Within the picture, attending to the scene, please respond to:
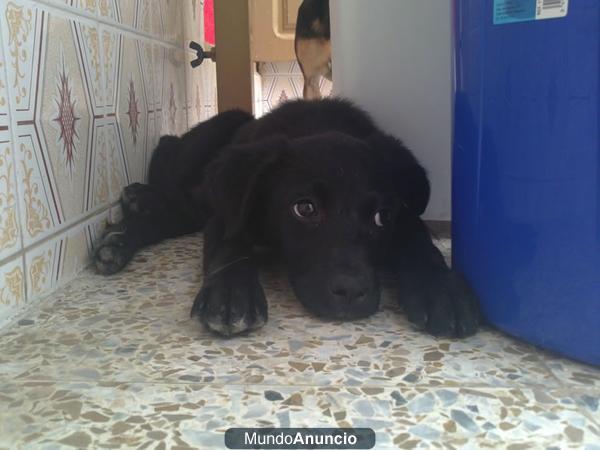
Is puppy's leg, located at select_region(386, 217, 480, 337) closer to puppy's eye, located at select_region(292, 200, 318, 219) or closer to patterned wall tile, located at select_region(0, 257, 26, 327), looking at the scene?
puppy's eye, located at select_region(292, 200, 318, 219)

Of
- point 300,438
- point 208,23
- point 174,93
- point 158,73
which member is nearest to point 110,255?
point 300,438

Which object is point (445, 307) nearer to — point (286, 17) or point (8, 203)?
point (8, 203)

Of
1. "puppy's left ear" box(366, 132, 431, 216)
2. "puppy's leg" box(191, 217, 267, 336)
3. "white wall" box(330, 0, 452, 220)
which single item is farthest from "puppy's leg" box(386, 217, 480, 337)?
"white wall" box(330, 0, 452, 220)

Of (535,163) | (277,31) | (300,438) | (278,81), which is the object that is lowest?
(300,438)

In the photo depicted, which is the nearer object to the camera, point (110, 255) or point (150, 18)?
point (110, 255)

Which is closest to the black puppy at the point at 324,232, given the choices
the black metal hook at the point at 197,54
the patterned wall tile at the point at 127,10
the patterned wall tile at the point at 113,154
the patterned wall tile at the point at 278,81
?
the patterned wall tile at the point at 113,154

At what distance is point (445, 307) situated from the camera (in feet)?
2.87

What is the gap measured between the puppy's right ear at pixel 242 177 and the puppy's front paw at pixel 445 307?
325 mm

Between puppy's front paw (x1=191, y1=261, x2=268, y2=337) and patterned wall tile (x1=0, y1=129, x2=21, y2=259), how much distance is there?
0.30 m

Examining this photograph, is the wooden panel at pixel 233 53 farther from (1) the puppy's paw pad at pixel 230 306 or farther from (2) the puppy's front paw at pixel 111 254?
(1) the puppy's paw pad at pixel 230 306

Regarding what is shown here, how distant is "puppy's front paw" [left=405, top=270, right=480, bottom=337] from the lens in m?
0.86

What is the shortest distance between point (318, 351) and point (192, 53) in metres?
1.70

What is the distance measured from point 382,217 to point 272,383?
0.46 metres

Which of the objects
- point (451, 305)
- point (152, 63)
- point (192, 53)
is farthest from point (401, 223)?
point (192, 53)
